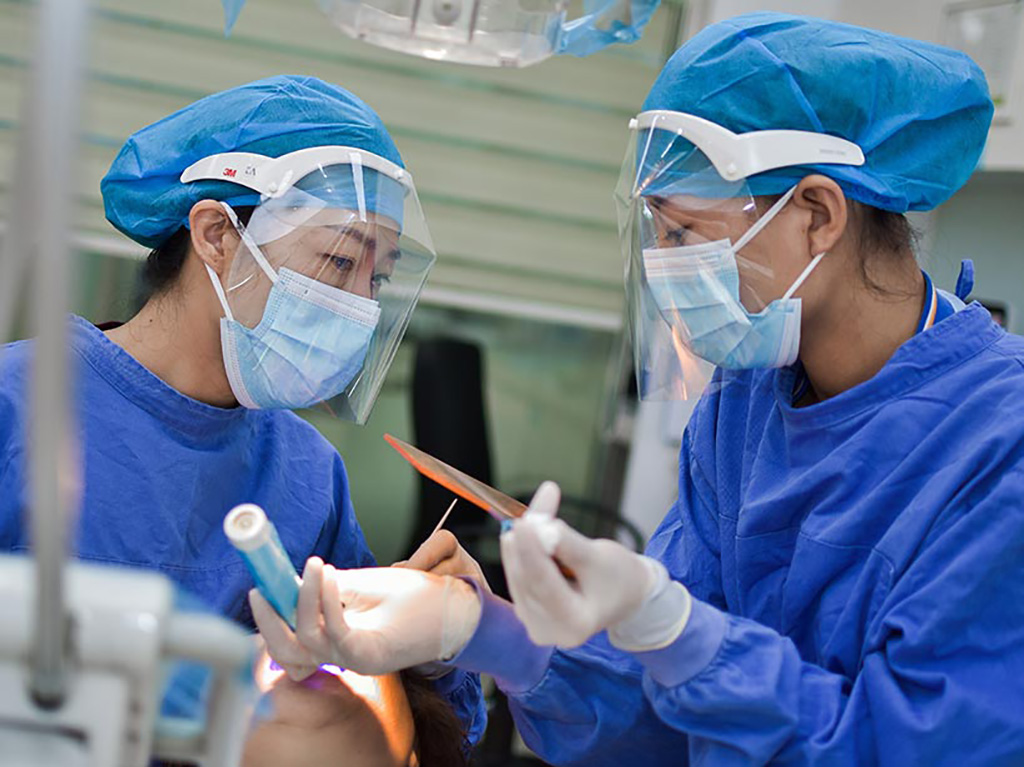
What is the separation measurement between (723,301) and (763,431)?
0.22 m

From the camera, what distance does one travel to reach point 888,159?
1.32 metres

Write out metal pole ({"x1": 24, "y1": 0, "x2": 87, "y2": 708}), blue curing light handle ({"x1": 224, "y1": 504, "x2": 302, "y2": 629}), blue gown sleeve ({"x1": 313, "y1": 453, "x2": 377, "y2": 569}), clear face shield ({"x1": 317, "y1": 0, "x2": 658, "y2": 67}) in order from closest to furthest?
metal pole ({"x1": 24, "y1": 0, "x2": 87, "y2": 708}) < blue curing light handle ({"x1": 224, "y1": 504, "x2": 302, "y2": 629}) < clear face shield ({"x1": 317, "y1": 0, "x2": 658, "y2": 67}) < blue gown sleeve ({"x1": 313, "y1": 453, "x2": 377, "y2": 569})

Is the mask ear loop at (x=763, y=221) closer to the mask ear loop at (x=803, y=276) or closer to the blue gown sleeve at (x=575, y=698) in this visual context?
the mask ear loop at (x=803, y=276)

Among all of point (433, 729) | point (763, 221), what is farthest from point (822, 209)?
point (433, 729)

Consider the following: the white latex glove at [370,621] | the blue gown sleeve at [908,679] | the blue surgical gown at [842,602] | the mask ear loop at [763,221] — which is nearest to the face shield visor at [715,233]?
the mask ear loop at [763,221]

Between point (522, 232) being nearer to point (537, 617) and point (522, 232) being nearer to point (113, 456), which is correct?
point (113, 456)

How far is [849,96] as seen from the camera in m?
1.29

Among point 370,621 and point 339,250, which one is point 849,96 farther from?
point 370,621

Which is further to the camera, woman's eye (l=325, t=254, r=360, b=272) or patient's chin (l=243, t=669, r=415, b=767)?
woman's eye (l=325, t=254, r=360, b=272)

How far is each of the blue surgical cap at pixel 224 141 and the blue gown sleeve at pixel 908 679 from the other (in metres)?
0.75

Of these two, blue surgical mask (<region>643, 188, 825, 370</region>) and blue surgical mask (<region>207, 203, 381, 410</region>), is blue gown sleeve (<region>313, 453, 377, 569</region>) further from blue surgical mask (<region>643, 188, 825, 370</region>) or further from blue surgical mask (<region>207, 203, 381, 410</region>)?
blue surgical mask (<region>643, 188, 825, 370</region>)

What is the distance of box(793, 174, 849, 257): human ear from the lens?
4.26ft

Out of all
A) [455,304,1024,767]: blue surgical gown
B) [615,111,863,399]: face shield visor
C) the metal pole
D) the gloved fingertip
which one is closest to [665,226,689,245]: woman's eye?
[615,111,863,399]: face shield visor

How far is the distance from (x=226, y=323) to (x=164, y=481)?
9.0 inches
